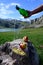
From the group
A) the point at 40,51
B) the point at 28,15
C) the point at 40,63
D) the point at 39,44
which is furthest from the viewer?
the point at 39,44

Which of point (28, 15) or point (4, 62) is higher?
point (28, 15)

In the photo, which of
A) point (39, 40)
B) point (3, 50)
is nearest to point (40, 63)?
point (3, 50)

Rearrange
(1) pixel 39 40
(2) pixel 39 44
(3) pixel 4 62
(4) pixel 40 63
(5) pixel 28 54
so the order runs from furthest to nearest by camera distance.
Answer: (1) pixel 39 40
(2) pixel 39 44
(4) pixel 40 63
(5) pixel 28 54
(3) pixel 4 62

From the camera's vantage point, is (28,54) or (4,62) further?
(28,54)

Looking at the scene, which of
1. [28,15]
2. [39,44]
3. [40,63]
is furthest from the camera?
[39,44]

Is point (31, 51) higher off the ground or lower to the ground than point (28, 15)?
lower

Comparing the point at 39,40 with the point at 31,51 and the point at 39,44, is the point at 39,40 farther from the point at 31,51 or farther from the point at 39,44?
the point at 31,51

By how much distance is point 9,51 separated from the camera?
29.5ft

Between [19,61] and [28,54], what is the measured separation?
591 millimetres

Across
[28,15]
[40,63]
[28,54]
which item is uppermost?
[28,15]

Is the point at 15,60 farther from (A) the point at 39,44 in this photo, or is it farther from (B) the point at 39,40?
(B) the point at 39,40

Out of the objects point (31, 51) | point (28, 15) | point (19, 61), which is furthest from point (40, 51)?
point (28, 15)

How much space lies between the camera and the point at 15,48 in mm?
8977

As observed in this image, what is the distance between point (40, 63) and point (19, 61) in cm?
173
